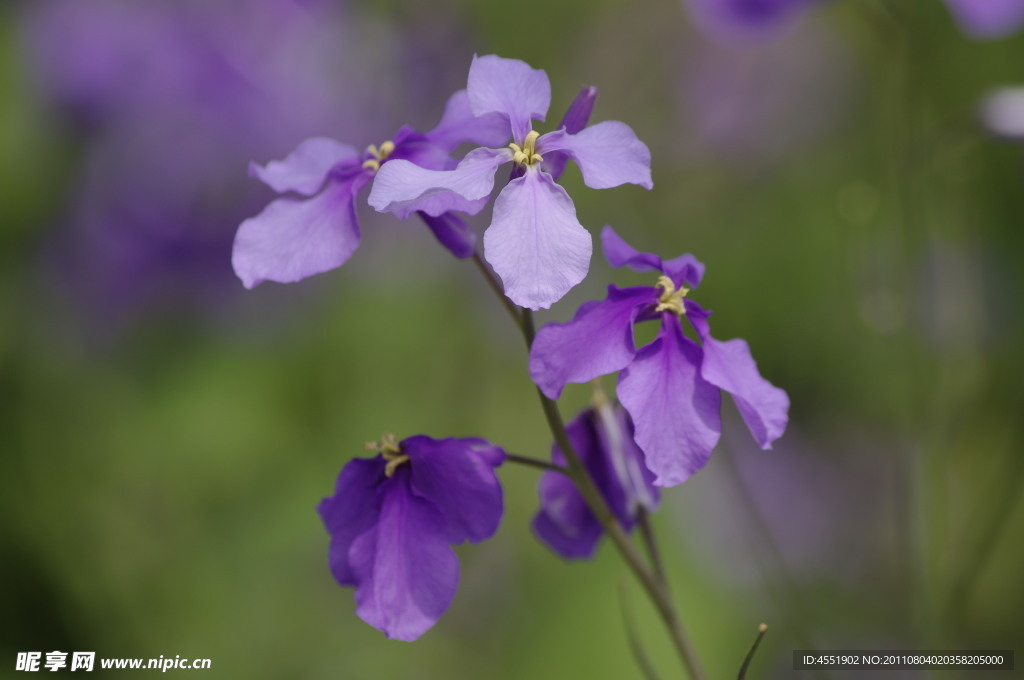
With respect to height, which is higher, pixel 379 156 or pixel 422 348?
pixel 422 348

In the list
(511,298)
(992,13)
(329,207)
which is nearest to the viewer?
(511,298)

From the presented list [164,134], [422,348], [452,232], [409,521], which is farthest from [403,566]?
[164,134]

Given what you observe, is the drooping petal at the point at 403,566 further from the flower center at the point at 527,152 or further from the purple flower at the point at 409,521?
the flower center at the point at 527,152

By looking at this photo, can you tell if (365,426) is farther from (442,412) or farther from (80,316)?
(80,316)

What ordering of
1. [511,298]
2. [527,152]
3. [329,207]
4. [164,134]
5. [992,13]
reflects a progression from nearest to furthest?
[511,298] → [527,152] → [329,207] → [992,13] → [164,134]

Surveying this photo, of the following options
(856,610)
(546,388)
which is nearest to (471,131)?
(546,388)

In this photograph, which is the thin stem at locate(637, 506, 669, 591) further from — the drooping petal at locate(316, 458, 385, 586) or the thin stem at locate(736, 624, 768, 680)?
the drooping petal at locate(316, 458, 385, 586)

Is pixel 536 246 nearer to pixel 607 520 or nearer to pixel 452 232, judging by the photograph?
pixel 452 232
